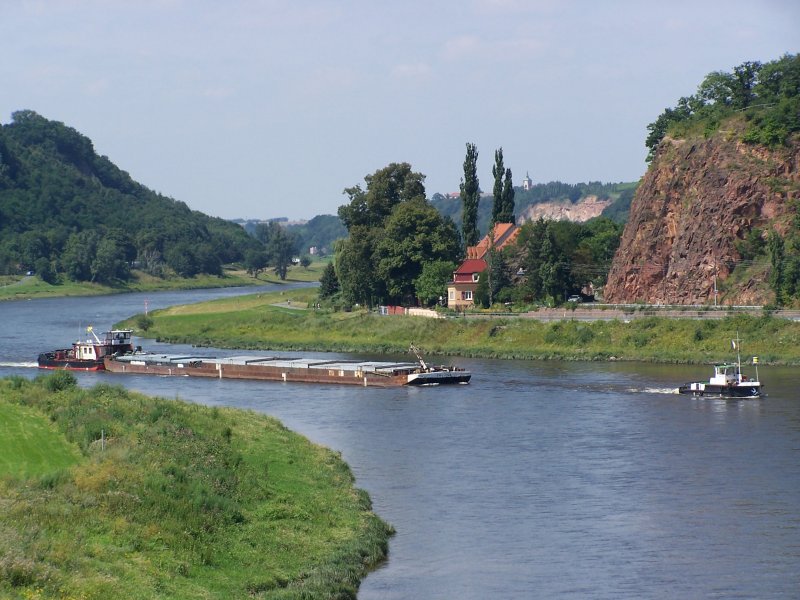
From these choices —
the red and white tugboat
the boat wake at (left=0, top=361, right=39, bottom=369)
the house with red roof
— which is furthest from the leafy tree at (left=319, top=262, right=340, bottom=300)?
the boat wake at (left=0, top=361, right=39, bottom=369)

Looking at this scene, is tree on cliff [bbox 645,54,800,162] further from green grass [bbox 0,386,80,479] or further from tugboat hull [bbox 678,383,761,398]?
green grass [bbox 0,386,80,479]

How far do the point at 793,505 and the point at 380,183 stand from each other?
302ft

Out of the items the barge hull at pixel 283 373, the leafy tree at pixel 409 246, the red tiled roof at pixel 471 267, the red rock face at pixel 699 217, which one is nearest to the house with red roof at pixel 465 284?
the red tiled roof at pixel 471 267

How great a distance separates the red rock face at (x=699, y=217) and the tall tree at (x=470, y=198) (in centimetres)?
2391

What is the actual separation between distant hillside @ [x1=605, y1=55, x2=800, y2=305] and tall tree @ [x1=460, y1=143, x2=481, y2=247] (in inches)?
925

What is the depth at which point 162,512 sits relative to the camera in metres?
34.8

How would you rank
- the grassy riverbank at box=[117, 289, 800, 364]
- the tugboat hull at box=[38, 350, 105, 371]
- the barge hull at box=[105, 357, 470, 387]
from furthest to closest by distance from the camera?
the tugboat hull at box=[38, 350, 105, 371] → the grassy riverbank at box=[117, 289, 800, 364] → the barge hull at box=[105, 357, 470, 387]

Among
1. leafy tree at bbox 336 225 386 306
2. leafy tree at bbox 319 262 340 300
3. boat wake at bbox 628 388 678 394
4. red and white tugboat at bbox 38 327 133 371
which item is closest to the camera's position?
boat wake at bbox 628 388 678 394

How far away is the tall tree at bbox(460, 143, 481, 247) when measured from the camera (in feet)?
445

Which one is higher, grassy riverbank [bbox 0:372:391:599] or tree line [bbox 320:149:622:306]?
tree line [bbox 320:149:622:306]

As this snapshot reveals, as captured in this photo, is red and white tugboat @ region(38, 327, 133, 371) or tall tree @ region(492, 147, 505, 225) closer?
red and white tugboat @ region(38, 327, 133, 371)

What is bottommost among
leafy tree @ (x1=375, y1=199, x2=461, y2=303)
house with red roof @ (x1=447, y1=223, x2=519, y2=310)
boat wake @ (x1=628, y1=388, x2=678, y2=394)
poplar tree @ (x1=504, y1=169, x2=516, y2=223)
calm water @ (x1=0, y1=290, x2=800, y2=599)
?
calm water @ (x1=0, y1=290, x2=800, y2=599)

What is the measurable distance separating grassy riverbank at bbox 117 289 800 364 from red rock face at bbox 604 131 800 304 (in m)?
8.38

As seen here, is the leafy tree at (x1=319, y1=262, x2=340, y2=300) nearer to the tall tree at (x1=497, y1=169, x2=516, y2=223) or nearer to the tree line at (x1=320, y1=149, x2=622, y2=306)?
the tree line at (x1=320, y1=149, x2=622, y2=306)
